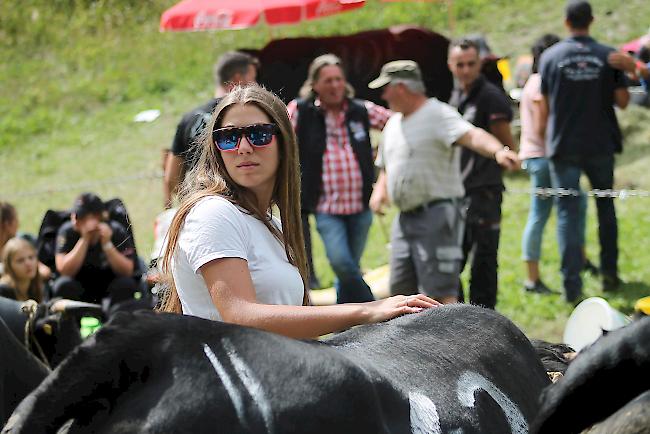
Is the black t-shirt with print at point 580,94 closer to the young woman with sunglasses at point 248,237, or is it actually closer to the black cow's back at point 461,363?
the young woman with sunglasses at point 248,237

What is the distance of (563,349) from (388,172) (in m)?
3.67

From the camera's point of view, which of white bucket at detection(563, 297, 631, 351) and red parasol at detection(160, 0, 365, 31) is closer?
white bucket at detection(563, 297, 631, 351)

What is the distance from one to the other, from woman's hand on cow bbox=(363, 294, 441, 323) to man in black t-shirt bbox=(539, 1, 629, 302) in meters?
5.75

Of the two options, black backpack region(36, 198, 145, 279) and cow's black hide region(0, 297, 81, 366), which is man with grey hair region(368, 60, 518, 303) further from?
cow's black hide region(0, 297, 81, 366)

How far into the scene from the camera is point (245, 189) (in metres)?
3.30

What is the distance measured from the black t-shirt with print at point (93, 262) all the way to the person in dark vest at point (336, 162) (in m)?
1.35

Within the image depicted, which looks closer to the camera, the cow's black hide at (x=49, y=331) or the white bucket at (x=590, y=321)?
the cow's black hide at (x=49, y=331)

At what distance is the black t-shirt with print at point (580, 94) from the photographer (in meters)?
8.52

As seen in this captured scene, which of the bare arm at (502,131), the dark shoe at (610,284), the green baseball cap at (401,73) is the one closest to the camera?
the green baseball cap at (401,73)

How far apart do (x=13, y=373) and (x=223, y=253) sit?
3.75 ft

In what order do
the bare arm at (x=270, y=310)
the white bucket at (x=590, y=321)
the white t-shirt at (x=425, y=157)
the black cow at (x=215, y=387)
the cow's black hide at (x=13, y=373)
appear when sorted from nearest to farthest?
the black cow at (x=215, y=387) < the bare arm at (x=270, y=310) < the cow's black hide at (x=13, y=373) < the white bucket at (x=590, y=321) < the white t-shirt at (x=425, y=157)

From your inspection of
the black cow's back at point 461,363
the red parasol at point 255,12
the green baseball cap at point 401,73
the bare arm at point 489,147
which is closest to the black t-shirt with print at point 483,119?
the green baseball cap at point 401,73

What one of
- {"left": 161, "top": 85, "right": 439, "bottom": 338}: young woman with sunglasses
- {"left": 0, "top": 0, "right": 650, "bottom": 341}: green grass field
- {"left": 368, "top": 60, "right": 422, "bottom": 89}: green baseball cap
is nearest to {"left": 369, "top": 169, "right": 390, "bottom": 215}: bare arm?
{"left": 368, "top": 60, "right": 422, "bottom": 89}: green baseball cap

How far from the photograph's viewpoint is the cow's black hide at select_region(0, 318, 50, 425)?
3637 millimetres
